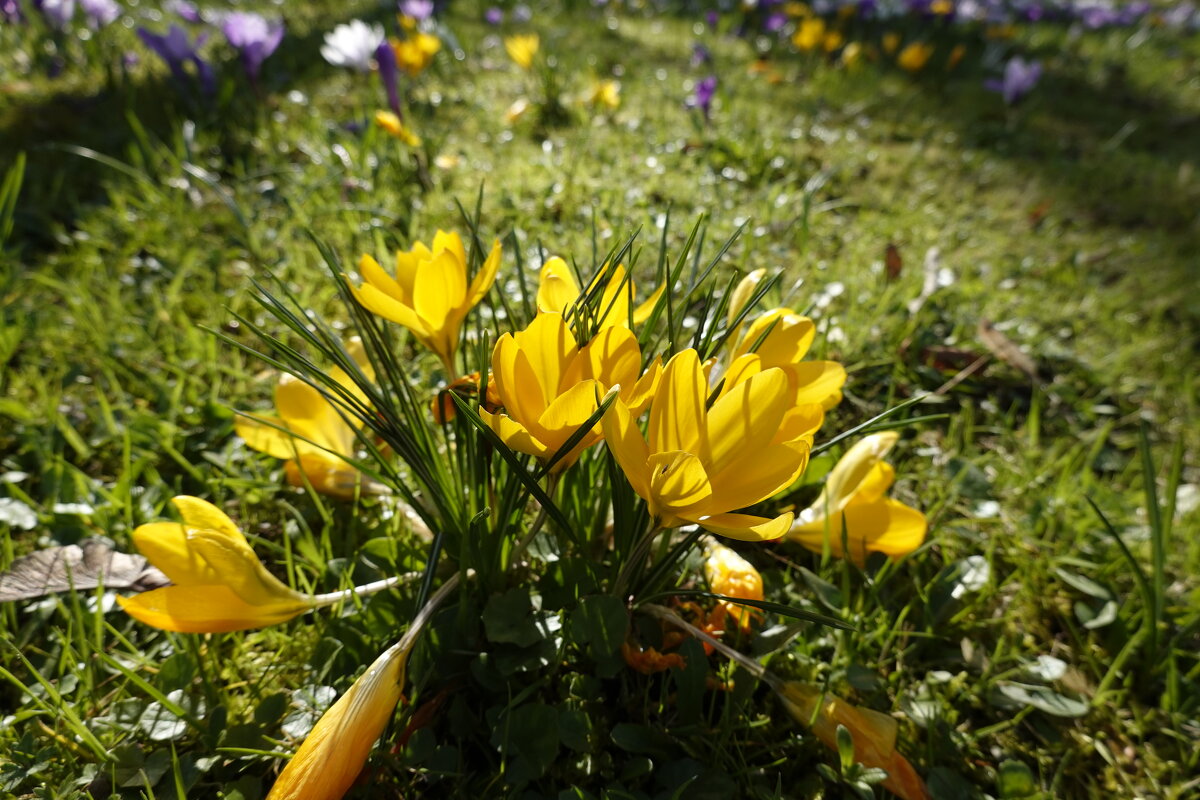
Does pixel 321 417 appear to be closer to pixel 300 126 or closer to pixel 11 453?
pixel 11 453

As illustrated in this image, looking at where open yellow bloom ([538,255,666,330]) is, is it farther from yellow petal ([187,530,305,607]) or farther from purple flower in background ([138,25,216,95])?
purple flower in background ([138,25,216,95])

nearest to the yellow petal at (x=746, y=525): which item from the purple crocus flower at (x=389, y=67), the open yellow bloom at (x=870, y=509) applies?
the open yellow bloom at (x=870, y=509)

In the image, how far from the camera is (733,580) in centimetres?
95

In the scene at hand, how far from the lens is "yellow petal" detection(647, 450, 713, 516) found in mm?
581

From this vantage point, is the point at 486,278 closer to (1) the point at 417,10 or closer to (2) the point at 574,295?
(2) the point at 574,295

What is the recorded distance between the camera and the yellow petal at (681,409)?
2.01ft

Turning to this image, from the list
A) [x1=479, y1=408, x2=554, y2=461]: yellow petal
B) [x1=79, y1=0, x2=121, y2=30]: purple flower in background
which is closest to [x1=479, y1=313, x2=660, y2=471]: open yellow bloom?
[x1=479, y1=408, x2=554, y2=461]: yellow petal

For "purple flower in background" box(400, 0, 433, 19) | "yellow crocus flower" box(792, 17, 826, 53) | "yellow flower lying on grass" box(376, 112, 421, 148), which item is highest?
"purple flower in background" box(400, 0, 433, 19)

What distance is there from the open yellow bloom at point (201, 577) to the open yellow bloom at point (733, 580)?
1.84 ft

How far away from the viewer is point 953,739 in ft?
3.07

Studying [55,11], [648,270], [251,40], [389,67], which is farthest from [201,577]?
[55,11]

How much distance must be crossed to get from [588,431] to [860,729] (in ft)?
1.71

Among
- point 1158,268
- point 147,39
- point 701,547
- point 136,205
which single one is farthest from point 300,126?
point 1158,268

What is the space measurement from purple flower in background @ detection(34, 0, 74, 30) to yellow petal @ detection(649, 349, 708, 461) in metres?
3.25
